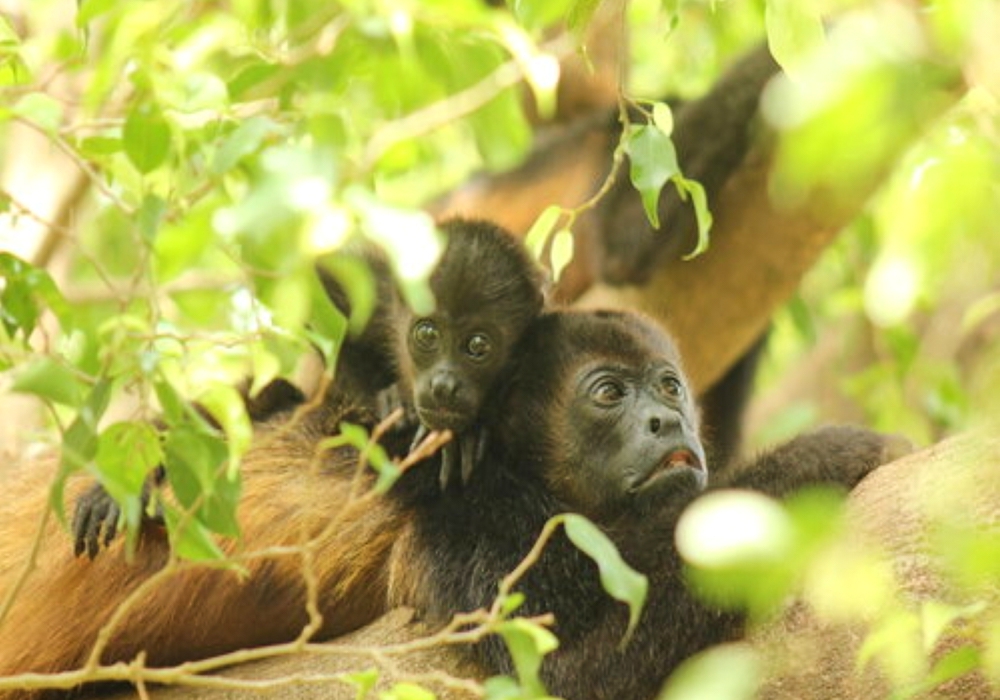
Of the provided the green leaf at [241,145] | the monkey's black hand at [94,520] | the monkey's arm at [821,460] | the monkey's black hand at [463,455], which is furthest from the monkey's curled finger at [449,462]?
the green leaf at [241,145]

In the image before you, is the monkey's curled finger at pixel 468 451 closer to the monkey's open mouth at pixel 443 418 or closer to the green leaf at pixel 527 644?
the monkey's open mouth at pixel 443 418

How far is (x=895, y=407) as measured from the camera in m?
6.57

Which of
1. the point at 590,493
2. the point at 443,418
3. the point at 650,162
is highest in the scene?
the point at 650,162

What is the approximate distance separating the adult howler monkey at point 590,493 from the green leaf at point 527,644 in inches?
34.9

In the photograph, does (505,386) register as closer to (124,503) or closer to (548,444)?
(548,444)

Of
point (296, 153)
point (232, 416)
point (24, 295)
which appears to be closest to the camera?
point (296, 153)

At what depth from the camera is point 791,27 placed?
2.57 meters

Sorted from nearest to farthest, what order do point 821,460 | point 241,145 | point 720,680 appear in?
point 720,680 < point 241,145 < point 821,460

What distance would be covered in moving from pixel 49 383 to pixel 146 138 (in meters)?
0.43

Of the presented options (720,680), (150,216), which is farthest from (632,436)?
(720,680)

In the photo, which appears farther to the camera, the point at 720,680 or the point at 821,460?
the point at 821,460

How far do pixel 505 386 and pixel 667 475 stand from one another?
0.54m

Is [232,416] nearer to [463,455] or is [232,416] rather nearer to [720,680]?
[720,680]

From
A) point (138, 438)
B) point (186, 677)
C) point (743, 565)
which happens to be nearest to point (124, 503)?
point (138, 438)
